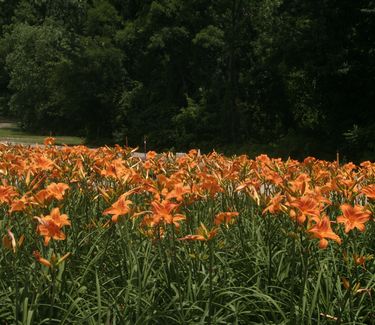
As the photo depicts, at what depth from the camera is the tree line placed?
17.0m

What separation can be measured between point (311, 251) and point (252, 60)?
21668 millimetres

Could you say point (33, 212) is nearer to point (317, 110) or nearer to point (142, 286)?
point (142, 286)

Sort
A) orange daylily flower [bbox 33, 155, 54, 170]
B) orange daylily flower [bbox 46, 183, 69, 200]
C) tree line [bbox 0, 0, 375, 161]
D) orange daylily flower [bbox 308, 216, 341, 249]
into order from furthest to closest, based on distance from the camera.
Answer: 1. tree line [bbox 0, 0, 375, 161]
2. orange daylily flower [bbox 33, 155, 54, 170]
3. orange daylily flower [bbox 46, 183, 69, 200]
4. orange daylily flower [bbox 308, 216, 341, 249]

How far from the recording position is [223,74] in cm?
2495

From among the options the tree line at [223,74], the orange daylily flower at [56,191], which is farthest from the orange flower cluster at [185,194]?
the tree line at [223,74]

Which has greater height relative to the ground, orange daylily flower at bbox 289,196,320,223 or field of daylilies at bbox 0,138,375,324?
orange daylily flower at bbox 289,196,320,223

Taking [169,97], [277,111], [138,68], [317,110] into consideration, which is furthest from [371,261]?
[138,68]

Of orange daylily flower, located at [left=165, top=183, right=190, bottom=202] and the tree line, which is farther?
the tree line

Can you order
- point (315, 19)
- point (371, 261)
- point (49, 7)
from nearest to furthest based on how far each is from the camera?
1. point (371, 261)
2. point (315, 19)
3. point (49, 7)

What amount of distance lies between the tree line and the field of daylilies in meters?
12.5

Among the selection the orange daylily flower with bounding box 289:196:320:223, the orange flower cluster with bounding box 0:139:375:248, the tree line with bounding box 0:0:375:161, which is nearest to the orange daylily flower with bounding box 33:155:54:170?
the orange flower cluster with bounding box 0:139:375:248

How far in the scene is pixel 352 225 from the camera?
7.79ft

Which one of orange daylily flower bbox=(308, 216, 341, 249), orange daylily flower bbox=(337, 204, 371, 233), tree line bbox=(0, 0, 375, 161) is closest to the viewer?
orange daylily flower bbox=(308, 216, 341, 249)

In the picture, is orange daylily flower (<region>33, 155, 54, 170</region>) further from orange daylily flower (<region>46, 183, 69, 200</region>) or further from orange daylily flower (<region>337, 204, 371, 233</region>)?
orange daylily flower (<region>337, 204, 371, 233</region>)
